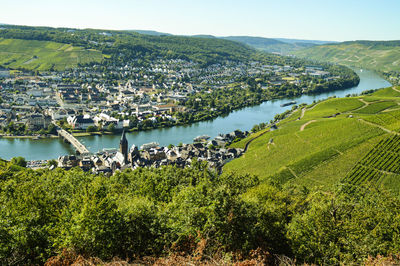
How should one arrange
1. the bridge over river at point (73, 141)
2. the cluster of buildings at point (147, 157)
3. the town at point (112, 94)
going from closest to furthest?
the cluster of buildings at point (147, 157), the bridge over river at point (73, 141), the town at point (112, 94)

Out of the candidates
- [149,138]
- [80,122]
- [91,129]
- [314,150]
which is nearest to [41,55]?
[80,122]

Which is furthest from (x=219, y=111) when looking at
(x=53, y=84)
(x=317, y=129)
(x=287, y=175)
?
(x=53, y=84)

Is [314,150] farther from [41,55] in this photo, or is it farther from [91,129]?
[41,55]

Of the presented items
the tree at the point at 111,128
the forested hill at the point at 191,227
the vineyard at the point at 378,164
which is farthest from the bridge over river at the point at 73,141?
the vineyard at the point at 378,164

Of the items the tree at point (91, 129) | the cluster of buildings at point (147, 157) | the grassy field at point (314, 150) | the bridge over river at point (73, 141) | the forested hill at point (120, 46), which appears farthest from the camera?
the forested hill at point (120, 46)

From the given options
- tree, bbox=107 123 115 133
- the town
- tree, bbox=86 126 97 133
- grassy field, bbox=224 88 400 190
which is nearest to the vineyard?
grassy field, bbox=224 88 400 190

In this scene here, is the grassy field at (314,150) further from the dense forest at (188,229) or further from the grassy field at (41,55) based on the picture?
the grassy field at (41,55)

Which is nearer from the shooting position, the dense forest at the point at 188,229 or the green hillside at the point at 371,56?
the dense forest at the point at 188,229

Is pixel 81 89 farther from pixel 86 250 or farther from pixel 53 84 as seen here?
pixel 86 250
